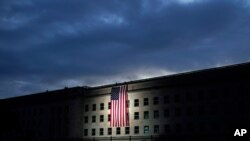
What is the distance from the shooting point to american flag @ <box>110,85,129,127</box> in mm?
84500

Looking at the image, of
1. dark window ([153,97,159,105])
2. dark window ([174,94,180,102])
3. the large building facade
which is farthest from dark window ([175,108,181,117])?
dark window ([153,97,159,105])

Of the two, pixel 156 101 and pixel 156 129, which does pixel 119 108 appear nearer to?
pixel 156 101

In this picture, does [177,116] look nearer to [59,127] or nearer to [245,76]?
[245,76]

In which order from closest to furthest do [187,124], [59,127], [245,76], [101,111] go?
1. [245,76]
2. [187,124]
3. [101,111]
4. [59,127]

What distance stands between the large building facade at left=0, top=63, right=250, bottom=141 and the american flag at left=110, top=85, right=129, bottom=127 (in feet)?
4.44

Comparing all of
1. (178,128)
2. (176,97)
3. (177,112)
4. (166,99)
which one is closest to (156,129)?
(178,128)

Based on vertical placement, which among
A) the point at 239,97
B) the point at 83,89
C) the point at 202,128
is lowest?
the point at 202,128

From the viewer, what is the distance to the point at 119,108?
85125 mm

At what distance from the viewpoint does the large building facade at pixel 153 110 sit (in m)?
73.1

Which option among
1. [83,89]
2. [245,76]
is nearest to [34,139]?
[83,89]

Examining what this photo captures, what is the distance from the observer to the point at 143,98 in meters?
84.7

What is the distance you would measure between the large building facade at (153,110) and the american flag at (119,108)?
1354 millimetres

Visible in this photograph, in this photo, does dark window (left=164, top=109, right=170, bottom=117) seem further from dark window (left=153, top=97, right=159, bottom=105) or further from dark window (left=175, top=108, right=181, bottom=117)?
dark window (left=153, top=97, right=159, bottom=105)

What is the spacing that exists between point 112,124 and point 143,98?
27.0 ft
